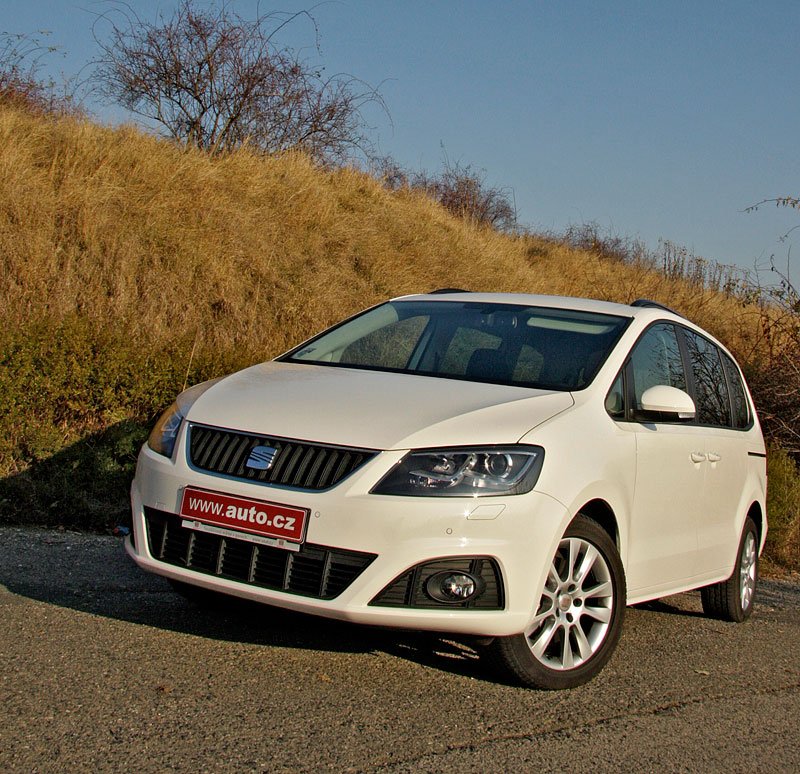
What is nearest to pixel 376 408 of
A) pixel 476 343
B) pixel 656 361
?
pixel 476 343

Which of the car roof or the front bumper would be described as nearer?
the front bumper

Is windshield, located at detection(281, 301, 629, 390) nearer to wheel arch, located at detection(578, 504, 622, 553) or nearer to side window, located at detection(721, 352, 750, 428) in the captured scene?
wheel arch, located at detection(578, 504, 622, 553)

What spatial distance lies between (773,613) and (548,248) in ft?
57.5

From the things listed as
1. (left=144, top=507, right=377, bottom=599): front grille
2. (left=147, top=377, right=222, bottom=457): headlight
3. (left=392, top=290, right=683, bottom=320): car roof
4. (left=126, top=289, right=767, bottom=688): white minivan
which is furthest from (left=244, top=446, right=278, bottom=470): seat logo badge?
(left=392, top=290, right=683, bottom=320): car roof

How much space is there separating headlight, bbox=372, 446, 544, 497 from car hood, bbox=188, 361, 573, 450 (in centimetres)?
5

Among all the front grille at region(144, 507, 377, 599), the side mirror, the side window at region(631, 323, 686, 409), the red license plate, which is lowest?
the front grille at region(144, 507, 377, 599)

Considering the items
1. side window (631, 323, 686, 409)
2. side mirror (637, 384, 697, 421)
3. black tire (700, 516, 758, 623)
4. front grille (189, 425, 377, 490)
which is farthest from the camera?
black tire (700, 516, 758, 623)

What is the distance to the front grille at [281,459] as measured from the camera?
4180 millimetres

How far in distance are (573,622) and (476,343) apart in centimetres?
168

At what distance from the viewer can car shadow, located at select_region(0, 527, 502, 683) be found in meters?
4.75

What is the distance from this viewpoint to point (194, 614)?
16.9 feet

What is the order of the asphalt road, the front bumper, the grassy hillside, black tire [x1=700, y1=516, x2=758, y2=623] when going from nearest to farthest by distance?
the asphalt road, the front bumper, black tire [x1=700, y1=516, x2=758, y2=623], the grassy hillside

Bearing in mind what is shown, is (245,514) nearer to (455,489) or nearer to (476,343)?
(455,489)

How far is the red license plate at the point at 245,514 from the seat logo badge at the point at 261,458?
142 mm
